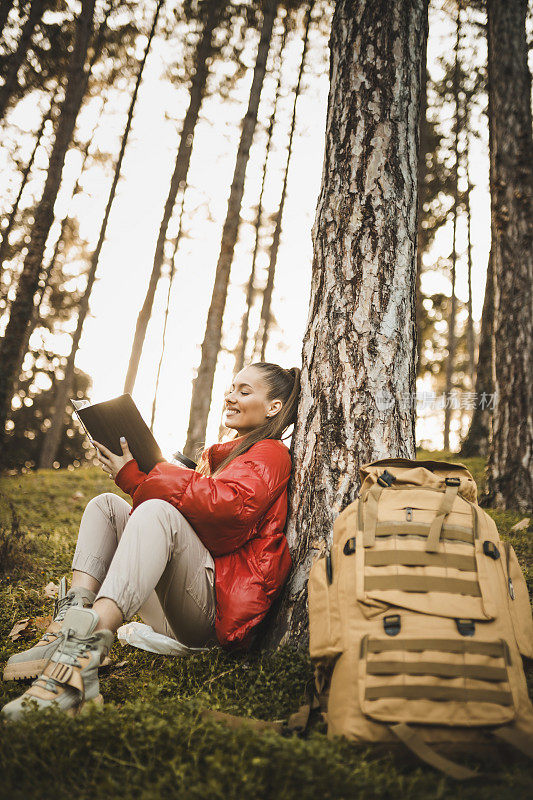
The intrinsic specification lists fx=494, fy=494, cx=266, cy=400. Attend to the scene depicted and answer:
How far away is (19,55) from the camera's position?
9.61m

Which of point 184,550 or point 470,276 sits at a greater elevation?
point 470,276

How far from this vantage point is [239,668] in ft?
8.13

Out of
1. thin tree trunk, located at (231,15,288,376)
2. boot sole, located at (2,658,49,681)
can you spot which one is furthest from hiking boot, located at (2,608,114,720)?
thin tree trunk, located at (231,15,288,376)

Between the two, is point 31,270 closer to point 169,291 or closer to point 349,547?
point 349,547

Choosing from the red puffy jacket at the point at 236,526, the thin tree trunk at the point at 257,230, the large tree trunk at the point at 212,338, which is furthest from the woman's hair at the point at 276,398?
the thin tree trunk at the point at 257,230

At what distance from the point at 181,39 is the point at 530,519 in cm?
1321

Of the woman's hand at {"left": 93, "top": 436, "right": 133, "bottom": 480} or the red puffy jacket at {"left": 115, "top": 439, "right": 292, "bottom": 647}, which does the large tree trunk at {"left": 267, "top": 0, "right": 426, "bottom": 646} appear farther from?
the woman's hand at {"left": 93, "top": 436, "right": 133, "bottom": 480}

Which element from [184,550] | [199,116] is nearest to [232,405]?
[184,550]

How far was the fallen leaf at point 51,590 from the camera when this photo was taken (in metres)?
3.67

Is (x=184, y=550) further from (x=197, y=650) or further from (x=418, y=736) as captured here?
(x=418, y=736)

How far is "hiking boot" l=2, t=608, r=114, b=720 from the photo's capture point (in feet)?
6.26

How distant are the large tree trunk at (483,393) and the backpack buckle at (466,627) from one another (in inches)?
291

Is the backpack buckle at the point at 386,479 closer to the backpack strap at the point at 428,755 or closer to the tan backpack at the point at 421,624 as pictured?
the tan backpack at the point at 421,624

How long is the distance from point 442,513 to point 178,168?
13.1 meters
